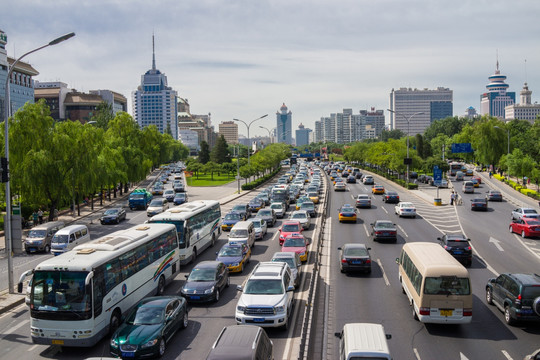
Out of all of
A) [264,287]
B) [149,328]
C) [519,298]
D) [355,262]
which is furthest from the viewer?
[355,262]

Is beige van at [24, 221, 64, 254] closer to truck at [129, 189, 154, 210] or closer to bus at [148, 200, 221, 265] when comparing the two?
bus at [148, 200, 221, 265]

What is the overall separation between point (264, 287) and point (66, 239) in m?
17.7

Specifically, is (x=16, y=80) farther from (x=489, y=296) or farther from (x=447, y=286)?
(x=447, y=286)

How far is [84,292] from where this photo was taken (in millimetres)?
14344

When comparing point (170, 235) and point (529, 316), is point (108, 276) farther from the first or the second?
point (529, 316)

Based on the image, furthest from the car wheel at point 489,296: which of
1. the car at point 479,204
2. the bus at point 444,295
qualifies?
the car at point 479,204

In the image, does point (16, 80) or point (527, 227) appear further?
point (16, 80)

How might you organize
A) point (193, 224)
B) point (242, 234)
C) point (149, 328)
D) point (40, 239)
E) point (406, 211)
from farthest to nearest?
point (406, 211), point (40, 239), point (242, 234), point (193, 224), point (149, 328)

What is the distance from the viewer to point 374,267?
79.7ft

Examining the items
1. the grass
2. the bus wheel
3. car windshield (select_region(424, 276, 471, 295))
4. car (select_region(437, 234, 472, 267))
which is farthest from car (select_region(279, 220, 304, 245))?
the grass

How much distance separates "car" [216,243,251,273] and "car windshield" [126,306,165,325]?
8694 mm

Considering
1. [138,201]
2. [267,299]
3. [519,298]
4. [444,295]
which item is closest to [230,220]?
[138,201]

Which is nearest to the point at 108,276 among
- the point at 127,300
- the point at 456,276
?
the point at 127,300

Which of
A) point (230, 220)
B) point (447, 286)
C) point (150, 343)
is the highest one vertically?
point (447, 286)
